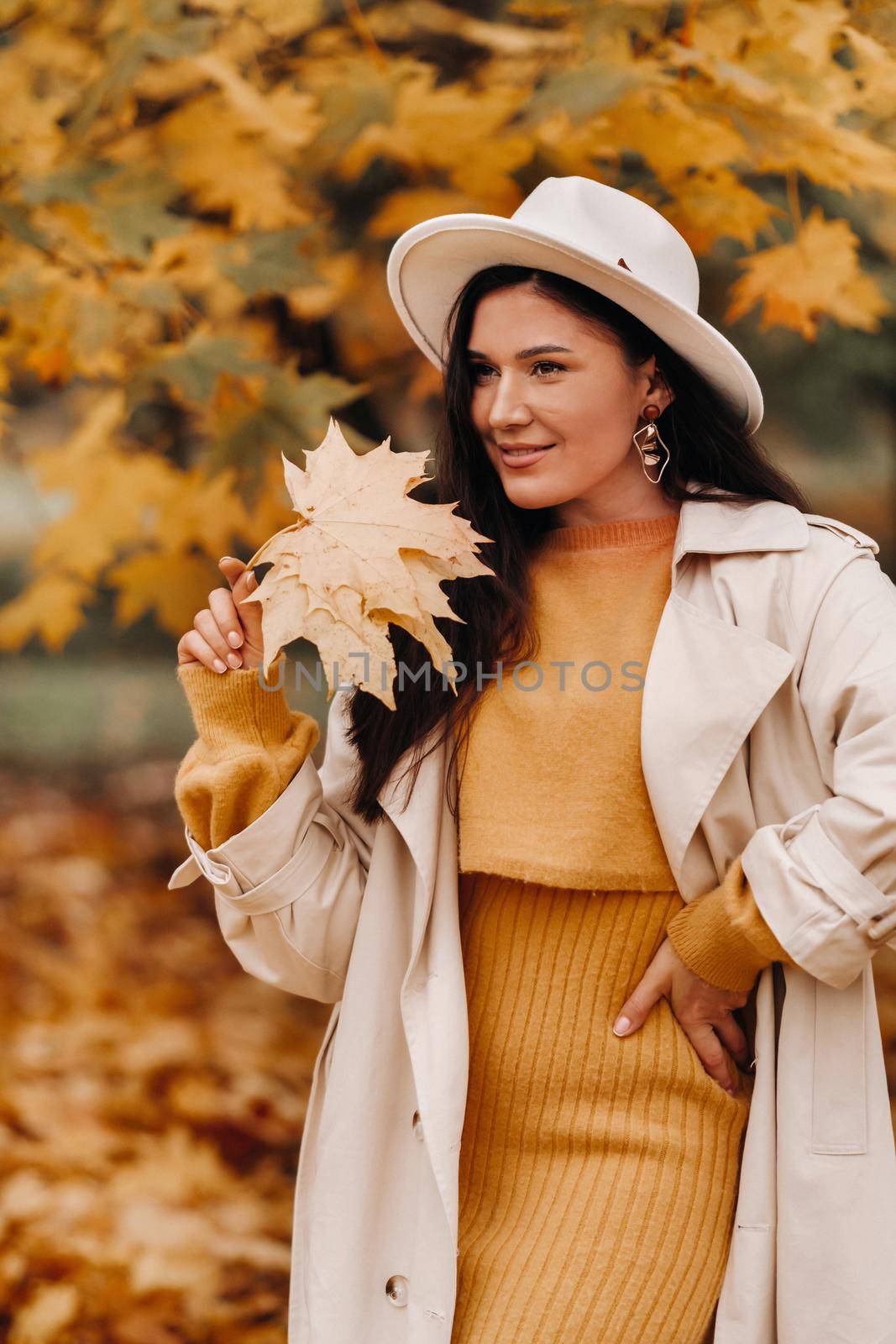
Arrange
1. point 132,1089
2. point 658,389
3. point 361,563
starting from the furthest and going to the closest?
point 132,1089, point 658,389, point 361,563

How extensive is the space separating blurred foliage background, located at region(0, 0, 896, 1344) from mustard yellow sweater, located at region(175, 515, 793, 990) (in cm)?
101

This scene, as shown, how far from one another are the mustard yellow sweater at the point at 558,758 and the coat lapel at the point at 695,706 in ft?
0.17

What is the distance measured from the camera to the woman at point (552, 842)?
5.08 ft

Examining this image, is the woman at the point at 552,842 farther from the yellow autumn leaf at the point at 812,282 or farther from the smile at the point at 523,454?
the yellow autumn leaf at the point at 812,282

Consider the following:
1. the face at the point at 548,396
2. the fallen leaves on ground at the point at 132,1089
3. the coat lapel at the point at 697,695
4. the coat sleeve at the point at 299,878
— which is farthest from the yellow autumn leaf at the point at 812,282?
the fallen leaves on ground at the point at 132,1089

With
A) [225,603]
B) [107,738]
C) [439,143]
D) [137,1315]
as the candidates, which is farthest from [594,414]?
[137,1315]

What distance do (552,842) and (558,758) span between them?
0.11m

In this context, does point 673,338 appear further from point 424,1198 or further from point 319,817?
point 424,1198

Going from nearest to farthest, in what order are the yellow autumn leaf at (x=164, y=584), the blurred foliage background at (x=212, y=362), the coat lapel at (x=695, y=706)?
1. the coat lapel at (x=695, y=706)
2. the blurred foliage background at (x=212, y=362)
3. the yellow autumn leaf at (x=164, y=584)

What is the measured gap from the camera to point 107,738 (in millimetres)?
2734

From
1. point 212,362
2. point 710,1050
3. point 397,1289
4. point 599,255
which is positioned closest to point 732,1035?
point 710,1050

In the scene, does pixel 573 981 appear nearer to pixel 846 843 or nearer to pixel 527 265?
pixel 846 843

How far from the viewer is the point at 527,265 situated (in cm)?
166

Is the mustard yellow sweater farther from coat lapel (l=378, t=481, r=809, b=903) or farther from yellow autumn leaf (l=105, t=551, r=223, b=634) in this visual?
yellow autumn leaf (l=105, t=551, r=223, b=634)
